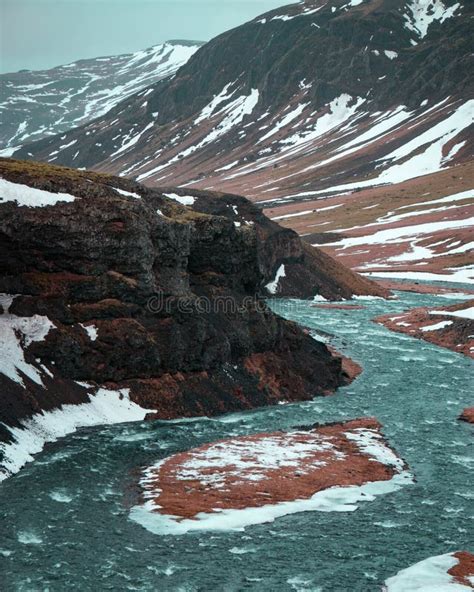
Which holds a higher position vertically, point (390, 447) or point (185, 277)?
point (185, 277)

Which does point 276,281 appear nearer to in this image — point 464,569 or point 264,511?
point 264,511

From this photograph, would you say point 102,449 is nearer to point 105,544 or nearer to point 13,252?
point 105,544

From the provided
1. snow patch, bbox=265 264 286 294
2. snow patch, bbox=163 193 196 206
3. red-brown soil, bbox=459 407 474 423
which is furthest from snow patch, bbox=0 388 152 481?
snow patch, bbox=265 264 286 294

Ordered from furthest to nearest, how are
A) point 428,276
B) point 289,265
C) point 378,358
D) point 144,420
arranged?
1. point 428,276
2. point 289,265
3. point 378,358
4. point 144,420

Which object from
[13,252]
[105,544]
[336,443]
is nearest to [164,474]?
[105,544]

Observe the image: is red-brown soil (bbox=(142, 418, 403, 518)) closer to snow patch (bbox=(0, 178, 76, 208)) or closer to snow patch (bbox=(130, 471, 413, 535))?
snow patch (bbox=(130, 471, 413, 535))

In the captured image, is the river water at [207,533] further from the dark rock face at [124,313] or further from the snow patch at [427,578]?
the dark rock face at [124,313]

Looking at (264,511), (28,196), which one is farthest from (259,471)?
(28,196)
